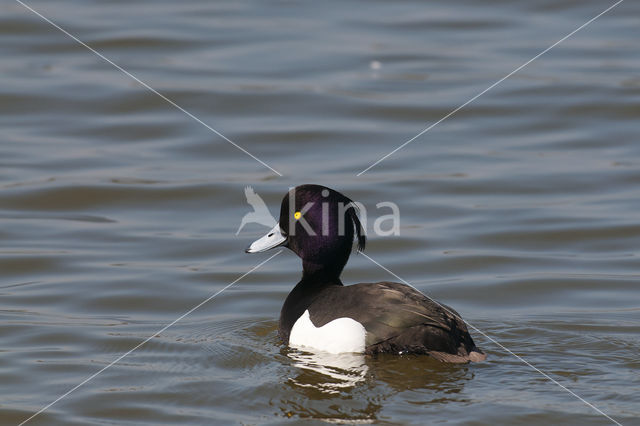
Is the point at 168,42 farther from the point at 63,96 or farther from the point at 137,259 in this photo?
the point at 137,259

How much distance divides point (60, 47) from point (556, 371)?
33.8ft

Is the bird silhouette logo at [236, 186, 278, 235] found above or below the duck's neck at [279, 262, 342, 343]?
above

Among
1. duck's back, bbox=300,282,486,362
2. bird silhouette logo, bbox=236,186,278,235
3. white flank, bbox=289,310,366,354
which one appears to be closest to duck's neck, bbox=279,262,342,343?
white flank, bbox=289,310,366,354

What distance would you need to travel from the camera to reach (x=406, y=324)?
6238 millimetres

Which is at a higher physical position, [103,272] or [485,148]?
[485,148]

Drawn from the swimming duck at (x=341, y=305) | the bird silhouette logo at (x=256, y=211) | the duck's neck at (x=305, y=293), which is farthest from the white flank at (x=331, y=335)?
the bird silhouette logo at (x=256, y=211)

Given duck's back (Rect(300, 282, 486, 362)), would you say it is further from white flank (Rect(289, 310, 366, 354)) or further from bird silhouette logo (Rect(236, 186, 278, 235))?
bird silhouette logo (Rect(236, 186, 278, 235))

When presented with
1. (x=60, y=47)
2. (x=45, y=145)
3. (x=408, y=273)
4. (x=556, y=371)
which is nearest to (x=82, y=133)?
(x=45, y=145)

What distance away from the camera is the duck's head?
711 centimetres

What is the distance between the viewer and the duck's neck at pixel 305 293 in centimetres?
701

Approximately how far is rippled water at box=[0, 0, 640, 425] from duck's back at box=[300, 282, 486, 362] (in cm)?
9

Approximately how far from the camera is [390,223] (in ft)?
32.6
